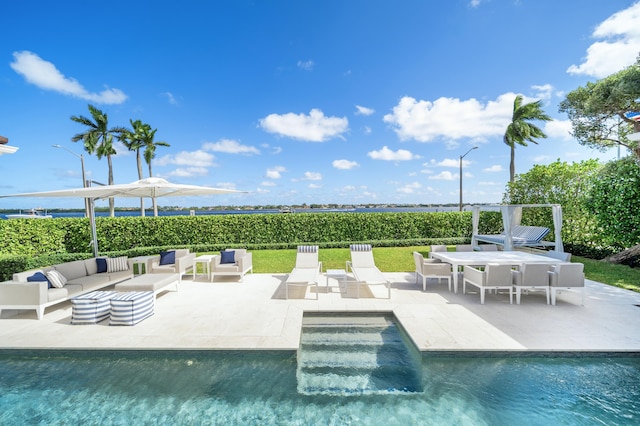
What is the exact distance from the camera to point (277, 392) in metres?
3.62

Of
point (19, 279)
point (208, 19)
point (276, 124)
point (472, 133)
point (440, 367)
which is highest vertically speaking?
point (208, 19)

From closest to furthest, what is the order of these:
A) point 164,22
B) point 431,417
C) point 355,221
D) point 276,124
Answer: point 431,417 → point 164,22 → point 355,221 → point 276,124

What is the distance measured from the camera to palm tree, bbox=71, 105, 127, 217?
79.7 ft

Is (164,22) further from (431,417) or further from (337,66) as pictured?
(431,417)

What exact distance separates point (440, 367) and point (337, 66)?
56.0ft

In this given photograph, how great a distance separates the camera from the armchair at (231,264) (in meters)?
8.95

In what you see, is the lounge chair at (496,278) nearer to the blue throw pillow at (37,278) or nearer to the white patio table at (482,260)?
the white patio table at (482,260)

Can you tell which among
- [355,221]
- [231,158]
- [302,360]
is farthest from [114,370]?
[231,158]

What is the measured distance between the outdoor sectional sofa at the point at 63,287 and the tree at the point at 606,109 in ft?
55.0

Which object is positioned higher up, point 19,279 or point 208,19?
point 208,19

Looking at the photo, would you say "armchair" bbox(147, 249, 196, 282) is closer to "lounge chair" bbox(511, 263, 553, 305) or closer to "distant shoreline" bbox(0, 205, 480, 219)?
"distant shoreline" bbox(0, 205, 480, 219)

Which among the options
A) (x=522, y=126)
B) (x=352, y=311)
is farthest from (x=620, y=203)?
(x=522, y=126)

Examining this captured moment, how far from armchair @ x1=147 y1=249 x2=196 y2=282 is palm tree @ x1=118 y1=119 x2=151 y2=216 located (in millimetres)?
21060

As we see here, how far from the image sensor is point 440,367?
415cm
